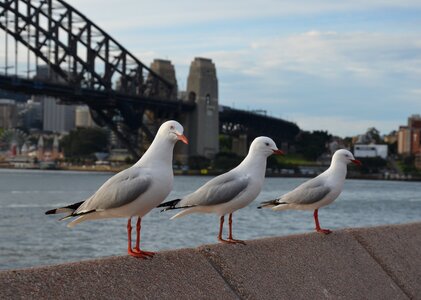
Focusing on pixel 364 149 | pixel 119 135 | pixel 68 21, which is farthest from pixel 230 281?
pixel 364 149

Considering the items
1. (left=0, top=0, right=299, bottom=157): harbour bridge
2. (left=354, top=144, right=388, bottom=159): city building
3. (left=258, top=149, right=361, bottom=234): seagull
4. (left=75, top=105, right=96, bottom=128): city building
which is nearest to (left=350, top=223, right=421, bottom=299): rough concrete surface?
(left=258, top=149, right=361, bottom=234): seagull

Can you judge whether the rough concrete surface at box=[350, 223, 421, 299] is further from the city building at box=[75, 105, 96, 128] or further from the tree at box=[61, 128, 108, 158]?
the city building at box=[75, 105, 96, 128]

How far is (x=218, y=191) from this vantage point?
4.00 metres

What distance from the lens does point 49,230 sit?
2634 centimetres

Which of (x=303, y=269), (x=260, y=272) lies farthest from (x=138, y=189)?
(x=303, y=269)

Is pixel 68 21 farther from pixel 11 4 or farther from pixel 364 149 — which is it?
pixel 364 149

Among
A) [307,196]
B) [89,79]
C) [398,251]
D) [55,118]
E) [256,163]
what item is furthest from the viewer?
[55,118]

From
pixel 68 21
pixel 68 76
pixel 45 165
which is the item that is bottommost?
→ pixel 45 165

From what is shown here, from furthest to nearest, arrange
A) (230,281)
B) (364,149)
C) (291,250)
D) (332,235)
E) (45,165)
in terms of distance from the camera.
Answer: (364,149)
(45,165)
(332,235)
(291,250)
(230,281)

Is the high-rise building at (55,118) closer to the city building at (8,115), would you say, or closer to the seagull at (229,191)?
the city building at (8,115)

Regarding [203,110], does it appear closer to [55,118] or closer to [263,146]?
[263,146]

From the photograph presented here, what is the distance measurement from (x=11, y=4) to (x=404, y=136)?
8622 cm

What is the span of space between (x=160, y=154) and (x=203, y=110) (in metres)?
80.1

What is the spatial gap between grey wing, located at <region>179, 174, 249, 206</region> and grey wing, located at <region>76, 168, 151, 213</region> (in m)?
0.52
